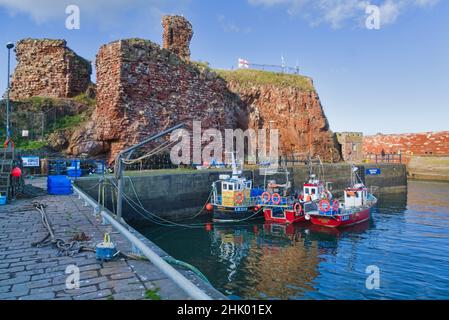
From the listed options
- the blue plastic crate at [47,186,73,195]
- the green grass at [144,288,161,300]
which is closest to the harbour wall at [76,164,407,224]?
the blue plastic crate at [47,186,73,195]

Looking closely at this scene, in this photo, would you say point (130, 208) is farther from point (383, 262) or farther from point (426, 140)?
point (426, 140)

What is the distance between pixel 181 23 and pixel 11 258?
35.5m

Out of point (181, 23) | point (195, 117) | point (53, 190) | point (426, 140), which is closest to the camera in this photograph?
point (53, 190)

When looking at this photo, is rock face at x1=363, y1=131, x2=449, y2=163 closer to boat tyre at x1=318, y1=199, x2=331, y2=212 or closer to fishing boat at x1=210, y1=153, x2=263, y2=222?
boat tyre at x1=318, y1=199, x2=331, y2=212

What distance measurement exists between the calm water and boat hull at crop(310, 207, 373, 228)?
0.63 meters

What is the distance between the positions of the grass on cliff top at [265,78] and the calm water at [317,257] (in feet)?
91.4

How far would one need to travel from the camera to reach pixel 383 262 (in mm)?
13938

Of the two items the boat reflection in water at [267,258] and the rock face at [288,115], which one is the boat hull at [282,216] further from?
the rock face at [288,115]

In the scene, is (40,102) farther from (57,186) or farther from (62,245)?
(62,245)

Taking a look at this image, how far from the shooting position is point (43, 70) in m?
34.0

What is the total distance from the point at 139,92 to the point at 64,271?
25.2 m

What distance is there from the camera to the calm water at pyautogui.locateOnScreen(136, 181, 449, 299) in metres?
10.9

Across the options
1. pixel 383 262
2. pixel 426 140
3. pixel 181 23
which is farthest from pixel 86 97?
pixel 426 140

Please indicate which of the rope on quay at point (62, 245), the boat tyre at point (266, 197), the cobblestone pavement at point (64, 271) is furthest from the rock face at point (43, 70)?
the rope on quay at point (62, 245)
